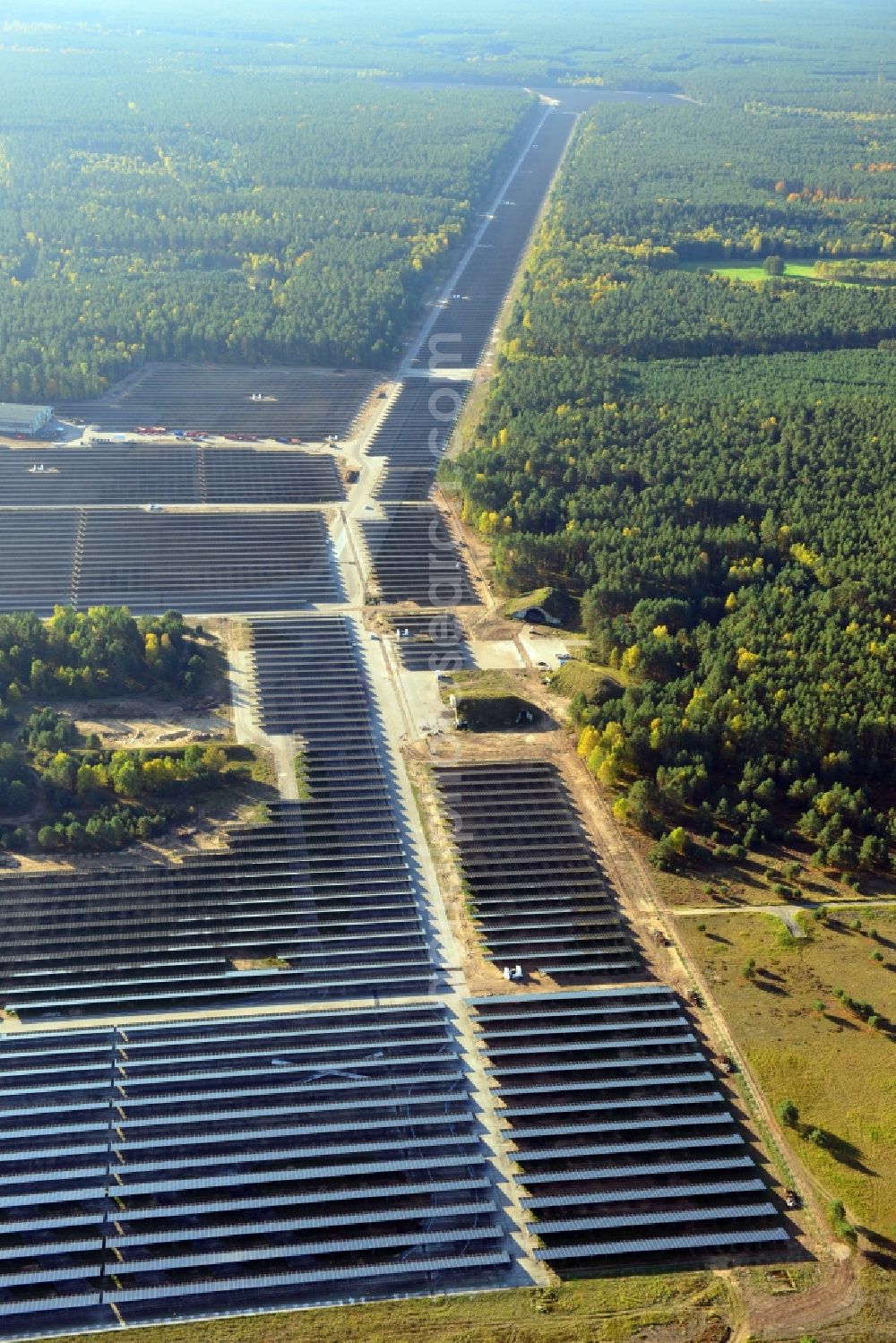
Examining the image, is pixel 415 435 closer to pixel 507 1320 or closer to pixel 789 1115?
pixel 789 1115

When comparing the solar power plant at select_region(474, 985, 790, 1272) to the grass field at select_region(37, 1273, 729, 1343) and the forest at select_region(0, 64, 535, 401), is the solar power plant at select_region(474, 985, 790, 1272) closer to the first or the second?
the grass field at select_region(37, 1273, 729, 1343)

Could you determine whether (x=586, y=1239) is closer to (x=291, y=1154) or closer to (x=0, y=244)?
(x=291, y=1154)

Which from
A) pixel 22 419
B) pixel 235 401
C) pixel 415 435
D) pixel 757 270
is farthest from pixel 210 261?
pixel 757 270

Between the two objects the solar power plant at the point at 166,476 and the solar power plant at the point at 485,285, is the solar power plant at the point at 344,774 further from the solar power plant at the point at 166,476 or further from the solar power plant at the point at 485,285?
the solar power plant at the point at 485,285

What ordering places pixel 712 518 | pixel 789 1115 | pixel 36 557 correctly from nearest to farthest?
pixel 789 1115
pixel 36 557
pixel 712 518

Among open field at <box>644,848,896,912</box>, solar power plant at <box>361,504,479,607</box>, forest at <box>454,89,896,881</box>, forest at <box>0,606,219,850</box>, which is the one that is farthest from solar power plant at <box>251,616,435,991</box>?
open field at <box>644,848,896,912</box>
